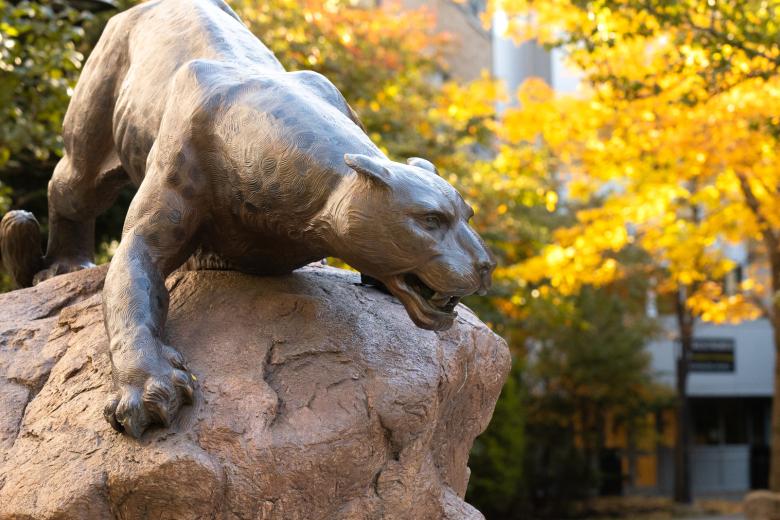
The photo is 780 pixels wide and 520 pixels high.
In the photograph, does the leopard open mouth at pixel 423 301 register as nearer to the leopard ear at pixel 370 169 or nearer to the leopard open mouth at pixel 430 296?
the leopard open mouth at pixel 430 296

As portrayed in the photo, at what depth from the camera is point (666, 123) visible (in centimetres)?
1175

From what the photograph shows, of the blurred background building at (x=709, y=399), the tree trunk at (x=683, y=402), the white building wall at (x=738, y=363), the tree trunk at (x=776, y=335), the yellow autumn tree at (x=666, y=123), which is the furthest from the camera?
the white building wall at (x=738, y=363)

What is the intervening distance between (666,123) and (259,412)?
9.42 meters

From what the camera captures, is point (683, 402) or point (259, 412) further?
point (683, 402)

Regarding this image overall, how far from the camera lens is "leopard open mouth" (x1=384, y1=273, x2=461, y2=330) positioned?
3.14 meters

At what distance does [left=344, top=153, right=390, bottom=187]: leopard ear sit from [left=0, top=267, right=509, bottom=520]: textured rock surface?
0.78m

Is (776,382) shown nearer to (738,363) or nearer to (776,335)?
(776,335)

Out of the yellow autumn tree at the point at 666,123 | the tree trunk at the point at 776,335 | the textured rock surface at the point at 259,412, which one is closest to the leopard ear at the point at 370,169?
the textured rock surface at the point at 259,412

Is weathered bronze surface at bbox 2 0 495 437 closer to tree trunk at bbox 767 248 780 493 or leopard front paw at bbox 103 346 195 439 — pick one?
leopard front paw at bbox 103 346 195 439

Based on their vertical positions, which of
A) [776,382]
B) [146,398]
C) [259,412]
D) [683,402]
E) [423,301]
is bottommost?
[683,402]

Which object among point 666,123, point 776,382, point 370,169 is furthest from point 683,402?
point 370,169

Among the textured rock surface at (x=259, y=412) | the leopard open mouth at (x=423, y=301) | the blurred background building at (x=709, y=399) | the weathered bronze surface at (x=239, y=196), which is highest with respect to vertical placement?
the weathered bronze surface at (x=239, y=196)

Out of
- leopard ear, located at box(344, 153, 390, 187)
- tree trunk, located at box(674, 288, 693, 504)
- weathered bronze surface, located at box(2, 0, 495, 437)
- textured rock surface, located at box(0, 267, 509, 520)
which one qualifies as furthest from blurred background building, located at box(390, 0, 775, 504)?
leopard ear, located at box(344, 153, 390, 187)

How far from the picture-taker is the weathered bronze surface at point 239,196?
3.13 metres
